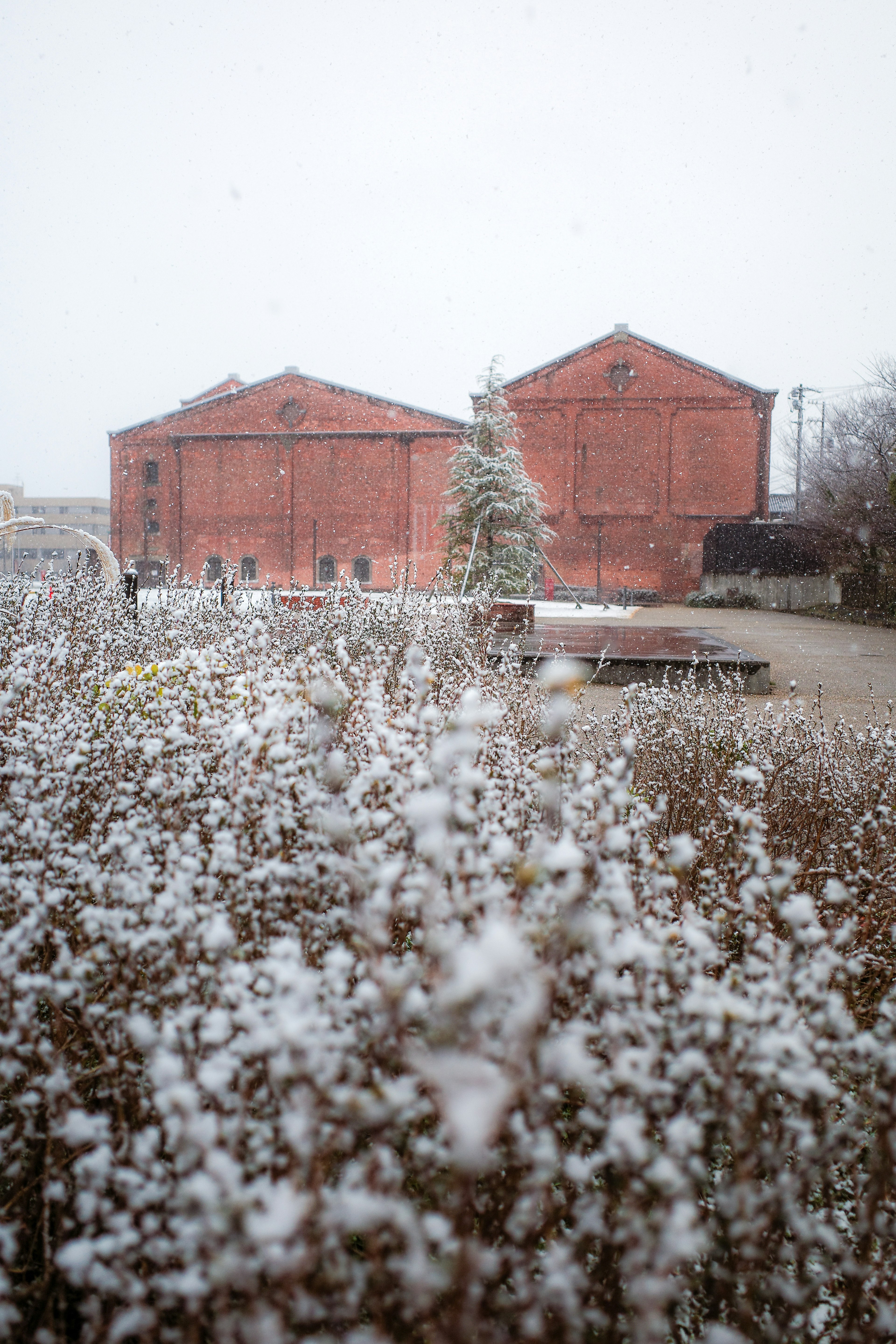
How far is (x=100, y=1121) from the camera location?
1.26 metres

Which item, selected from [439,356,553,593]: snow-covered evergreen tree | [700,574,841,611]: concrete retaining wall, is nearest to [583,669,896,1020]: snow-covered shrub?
[439,356,553,593]: snow-covered evergreen tree

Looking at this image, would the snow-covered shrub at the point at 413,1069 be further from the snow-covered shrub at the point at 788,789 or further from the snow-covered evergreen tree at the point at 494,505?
the snow-covered evergreen tree at the point at 494,505

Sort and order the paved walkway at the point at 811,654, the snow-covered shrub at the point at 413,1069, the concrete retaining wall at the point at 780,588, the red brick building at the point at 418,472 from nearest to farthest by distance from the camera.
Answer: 1. the snow-covered shrub at the point at 413,1069
2. the paved walkway at the point at 811,654
3. the concrete retaining wall at the point at 780,588
4. the red brick building at the point at 418,472

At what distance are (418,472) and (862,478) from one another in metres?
16.0

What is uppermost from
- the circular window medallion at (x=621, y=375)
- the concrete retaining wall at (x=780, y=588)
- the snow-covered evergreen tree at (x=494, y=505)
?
the circular window medallion at (x=621, y=375)

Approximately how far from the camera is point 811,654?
13266 millimetres

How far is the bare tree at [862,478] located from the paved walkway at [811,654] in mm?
2516

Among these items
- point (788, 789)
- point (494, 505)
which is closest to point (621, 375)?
point (494, 505)

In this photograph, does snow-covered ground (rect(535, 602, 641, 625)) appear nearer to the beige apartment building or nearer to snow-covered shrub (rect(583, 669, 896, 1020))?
snow-covered shrub (rect(583, 669, 896, 1020))

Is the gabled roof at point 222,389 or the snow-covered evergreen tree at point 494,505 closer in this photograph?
the snow-covered evergreen tree at point 494,505

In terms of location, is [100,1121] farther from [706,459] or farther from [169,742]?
[706,459]

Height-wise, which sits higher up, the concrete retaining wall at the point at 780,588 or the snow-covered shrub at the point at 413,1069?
the concrete retaining wall at the point at 780,588

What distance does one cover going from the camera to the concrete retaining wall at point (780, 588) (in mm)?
28062

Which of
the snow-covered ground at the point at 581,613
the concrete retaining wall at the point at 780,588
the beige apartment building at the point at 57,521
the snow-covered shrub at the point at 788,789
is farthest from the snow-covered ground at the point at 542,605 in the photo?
the beige apartment building at the point at 57,521
